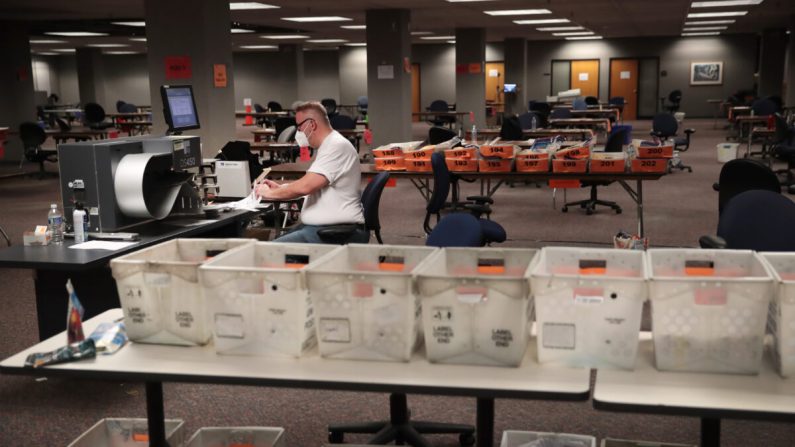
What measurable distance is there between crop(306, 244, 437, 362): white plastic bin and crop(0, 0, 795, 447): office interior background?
1.26 meters

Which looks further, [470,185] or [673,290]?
[470,185]

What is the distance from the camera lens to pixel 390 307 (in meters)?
2.13

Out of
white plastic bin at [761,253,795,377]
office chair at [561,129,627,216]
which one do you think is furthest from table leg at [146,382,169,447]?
office chair at [561,129,627,216]

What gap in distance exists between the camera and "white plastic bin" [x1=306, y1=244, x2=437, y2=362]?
2.11 meters

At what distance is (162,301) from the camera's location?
91.6 inches

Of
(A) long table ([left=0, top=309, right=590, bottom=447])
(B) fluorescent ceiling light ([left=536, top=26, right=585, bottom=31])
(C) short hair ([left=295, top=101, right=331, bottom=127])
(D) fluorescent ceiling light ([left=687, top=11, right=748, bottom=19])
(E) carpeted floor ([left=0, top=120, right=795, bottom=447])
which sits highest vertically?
(B) fluorescent ceiling light ([left=536, top=26, right=585, bottom=31])

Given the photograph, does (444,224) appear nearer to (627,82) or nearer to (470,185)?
(470,185)

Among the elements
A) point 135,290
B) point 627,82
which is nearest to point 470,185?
point 135,290

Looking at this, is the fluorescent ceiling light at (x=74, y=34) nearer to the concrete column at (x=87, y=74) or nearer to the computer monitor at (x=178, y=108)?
the concrete column at (x=87, y=74)

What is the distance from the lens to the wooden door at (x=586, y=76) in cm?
2617

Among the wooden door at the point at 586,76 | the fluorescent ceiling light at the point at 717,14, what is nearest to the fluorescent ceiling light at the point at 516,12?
the fluorescent ceiling light at the point at 717,14

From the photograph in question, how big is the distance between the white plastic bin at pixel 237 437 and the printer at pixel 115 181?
1.43 m

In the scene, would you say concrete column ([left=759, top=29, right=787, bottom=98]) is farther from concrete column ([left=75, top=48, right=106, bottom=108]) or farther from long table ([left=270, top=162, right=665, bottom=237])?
concrete column ([left=75, top=48, right=106, bottom=108])

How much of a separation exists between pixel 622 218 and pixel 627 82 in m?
18.7
